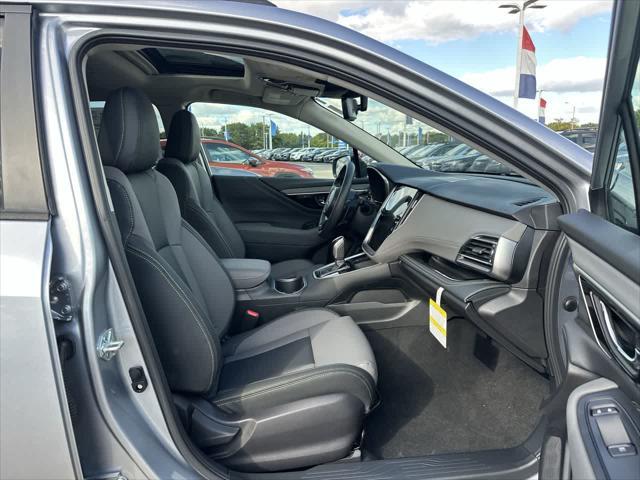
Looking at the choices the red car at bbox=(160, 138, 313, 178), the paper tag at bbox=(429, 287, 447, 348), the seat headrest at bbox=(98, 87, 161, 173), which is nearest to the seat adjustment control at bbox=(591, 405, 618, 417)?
the paper tag at bbox=(429, 287, 447, 348)

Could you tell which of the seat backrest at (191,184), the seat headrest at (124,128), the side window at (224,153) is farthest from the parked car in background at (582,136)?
the side window at (224,153)

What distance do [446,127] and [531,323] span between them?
61cm

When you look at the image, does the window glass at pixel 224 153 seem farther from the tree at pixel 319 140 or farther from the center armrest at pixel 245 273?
the center armrest at pixel 245 273

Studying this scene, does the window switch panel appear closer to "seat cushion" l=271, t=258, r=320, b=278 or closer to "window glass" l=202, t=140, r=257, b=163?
"seat cushion" l=271, t=258, r=320, b=278

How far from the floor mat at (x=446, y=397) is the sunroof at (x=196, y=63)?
1729 millimetres

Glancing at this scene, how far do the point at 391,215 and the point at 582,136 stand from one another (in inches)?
39.6

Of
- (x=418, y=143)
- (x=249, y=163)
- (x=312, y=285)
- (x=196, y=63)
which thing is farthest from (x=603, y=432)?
(x=249, y=163)

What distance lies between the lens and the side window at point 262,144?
350cm

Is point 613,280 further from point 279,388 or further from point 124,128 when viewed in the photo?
point 124,128

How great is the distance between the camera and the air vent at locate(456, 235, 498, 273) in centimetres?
151

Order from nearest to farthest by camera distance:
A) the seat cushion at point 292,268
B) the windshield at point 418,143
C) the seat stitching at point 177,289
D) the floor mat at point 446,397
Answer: the seat stitching at point 177,289 < the floor mat at point 446,397 < the windshield at point 418,143 < the seat cushion at point 292,268

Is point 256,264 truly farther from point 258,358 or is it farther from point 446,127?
point 446,127

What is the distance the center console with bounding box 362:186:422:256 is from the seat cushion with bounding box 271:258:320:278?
0.49 meters

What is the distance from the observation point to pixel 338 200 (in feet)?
9.45
